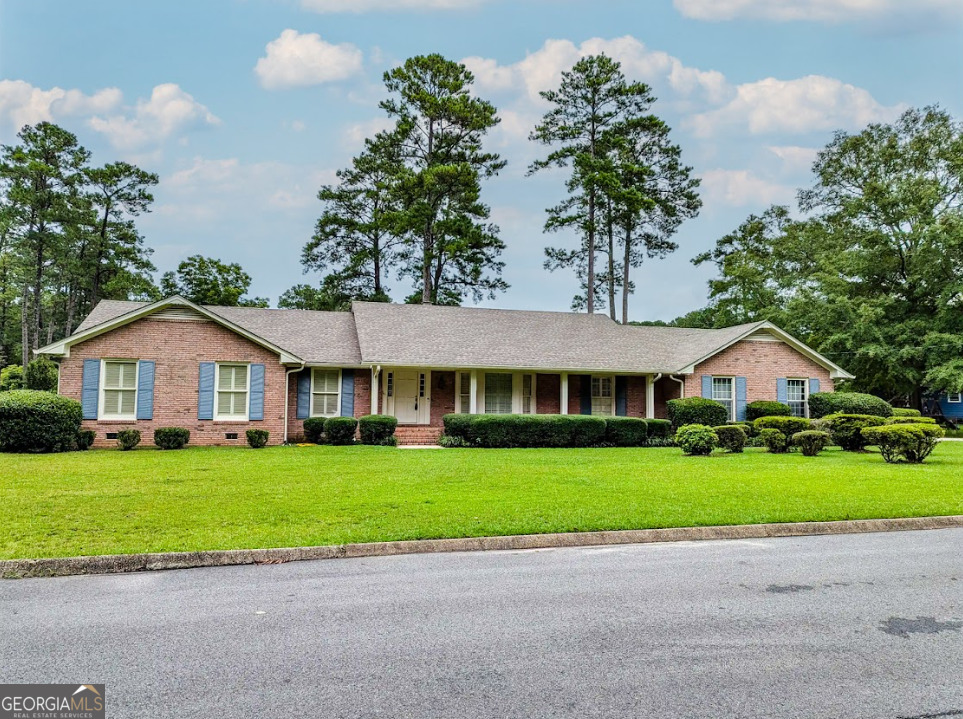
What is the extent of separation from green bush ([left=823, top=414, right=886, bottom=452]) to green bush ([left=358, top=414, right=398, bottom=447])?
1269cm

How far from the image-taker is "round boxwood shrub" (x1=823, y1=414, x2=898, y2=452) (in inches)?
736

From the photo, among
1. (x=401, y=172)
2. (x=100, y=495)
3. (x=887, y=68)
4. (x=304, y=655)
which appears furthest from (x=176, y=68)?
(x=304, y=655)

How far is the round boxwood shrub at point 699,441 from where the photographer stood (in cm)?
1766

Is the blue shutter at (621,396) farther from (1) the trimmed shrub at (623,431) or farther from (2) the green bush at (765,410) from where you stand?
(2) the green bush at (765,410)

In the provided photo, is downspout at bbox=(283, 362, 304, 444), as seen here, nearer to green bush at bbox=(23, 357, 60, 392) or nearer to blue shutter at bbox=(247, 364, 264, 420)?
blue shutter at bbox=(247, 364, 264, 420)

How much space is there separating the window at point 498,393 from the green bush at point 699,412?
5814 mm

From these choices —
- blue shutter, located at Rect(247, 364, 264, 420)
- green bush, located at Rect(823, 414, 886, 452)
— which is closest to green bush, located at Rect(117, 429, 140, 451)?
blue shutter, located at Rect(247, 364, 264, 420)

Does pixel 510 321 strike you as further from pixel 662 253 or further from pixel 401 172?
pixel 662 253

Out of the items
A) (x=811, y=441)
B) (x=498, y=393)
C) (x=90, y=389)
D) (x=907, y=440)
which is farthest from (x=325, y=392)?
(x=907, y=440)

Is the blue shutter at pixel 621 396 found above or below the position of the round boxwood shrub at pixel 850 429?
above

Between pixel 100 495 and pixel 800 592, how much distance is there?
29.4 ft

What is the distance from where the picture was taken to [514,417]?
20.1 meters

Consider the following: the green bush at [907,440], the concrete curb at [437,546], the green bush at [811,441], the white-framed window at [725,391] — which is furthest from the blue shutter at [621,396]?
the concrete curb at [437,546]

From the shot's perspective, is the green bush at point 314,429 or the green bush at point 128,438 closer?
the green bush at point 128,438
